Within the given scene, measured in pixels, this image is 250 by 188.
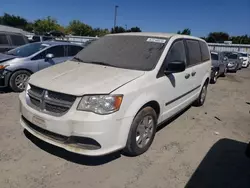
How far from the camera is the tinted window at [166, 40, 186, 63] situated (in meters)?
3.81

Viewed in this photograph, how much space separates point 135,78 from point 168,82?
33.6 inches

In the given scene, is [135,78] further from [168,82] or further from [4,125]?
[4,125]

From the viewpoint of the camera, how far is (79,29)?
63.7 metres

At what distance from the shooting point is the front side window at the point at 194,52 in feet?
15.4

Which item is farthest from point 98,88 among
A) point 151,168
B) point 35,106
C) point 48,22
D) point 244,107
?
point 48,22

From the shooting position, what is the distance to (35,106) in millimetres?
3115

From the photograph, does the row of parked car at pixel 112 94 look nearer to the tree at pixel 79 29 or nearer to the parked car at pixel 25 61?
the parked car at pixel 25 61

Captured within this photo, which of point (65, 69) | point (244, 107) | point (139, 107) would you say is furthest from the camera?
point (244, 107)

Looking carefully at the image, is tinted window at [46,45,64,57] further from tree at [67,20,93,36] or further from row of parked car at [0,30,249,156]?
tree at [67,20,93,36]

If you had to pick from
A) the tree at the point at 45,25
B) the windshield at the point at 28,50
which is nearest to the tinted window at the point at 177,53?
the windshield at the point at 28,50

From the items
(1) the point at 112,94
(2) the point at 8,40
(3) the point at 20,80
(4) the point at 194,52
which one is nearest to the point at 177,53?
(4) the point at 194,52

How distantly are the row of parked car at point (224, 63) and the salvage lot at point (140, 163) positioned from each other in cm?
690

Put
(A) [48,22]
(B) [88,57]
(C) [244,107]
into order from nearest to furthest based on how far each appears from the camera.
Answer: (B) [88,57]
(C) [244,107]
(A) [48,22]

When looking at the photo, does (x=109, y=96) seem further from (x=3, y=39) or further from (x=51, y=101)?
(x=3, y=39)
